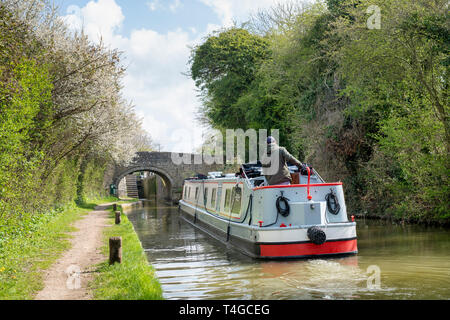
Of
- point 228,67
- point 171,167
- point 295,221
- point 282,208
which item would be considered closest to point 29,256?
point 282,208

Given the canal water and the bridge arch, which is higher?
the bridge arch

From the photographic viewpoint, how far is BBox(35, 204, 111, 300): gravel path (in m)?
5.27

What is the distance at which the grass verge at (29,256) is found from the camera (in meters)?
5.36

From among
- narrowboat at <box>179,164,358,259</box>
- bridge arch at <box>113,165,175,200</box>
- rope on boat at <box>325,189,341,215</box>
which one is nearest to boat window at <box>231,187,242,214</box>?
narrowboat at <box>179,164,358,259</box>

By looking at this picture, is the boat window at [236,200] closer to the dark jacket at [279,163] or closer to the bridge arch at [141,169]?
the dark jacket at [279,163]

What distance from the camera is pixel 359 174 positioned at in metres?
15.8

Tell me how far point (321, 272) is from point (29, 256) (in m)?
4.82

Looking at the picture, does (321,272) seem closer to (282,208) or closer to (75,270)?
(282,208)

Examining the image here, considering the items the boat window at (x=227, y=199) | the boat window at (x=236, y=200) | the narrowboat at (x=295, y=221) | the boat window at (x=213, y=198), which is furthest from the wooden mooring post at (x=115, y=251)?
the boat window at (x=213, y=198)

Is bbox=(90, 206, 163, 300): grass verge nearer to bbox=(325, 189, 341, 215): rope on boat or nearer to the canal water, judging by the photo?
the canal water

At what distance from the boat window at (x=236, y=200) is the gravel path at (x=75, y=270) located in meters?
3.16

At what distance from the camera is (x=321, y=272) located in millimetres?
6938

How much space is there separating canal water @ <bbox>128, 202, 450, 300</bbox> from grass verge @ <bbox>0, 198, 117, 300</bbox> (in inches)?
70.1

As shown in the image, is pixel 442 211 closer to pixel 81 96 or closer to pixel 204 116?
pixel 81 96
